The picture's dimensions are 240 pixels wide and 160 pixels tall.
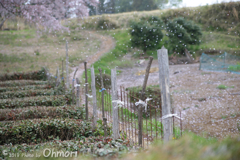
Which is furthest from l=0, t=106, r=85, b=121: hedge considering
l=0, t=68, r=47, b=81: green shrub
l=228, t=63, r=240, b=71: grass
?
l=228, t=63, r=240, b=71: grass

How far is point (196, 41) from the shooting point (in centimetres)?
1928

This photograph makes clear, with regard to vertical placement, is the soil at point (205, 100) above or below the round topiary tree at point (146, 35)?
below

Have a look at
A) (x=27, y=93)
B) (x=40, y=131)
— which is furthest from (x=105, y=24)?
(x=40, y=131)

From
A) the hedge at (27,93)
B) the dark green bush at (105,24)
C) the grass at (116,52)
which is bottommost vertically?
the hedge at (27,93)

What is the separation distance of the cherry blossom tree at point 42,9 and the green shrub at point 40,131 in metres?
9.96

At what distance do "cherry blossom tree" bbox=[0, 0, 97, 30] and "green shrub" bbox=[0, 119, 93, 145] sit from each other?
A: 9.96 m

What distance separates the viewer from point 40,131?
4.43m

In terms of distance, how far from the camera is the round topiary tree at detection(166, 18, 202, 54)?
1856cm

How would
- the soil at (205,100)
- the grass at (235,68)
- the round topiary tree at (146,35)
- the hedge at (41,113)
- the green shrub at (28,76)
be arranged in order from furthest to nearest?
the round topiary tree at (146,35) → the green shrub at (28,76) → the grass at (235,68) → the soil at (205,100) → the hedge at (41,113)

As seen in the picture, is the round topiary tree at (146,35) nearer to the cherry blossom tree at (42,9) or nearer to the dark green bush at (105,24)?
the cherry blossom tree at (42,9)

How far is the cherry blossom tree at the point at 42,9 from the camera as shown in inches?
486

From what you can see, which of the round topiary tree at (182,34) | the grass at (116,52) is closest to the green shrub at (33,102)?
the grass at (116,52)

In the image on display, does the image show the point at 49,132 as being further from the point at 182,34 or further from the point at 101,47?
the point at 182,34

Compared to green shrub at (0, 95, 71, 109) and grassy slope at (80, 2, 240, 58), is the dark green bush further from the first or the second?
green shrub at (0, 95, 71, 109)
